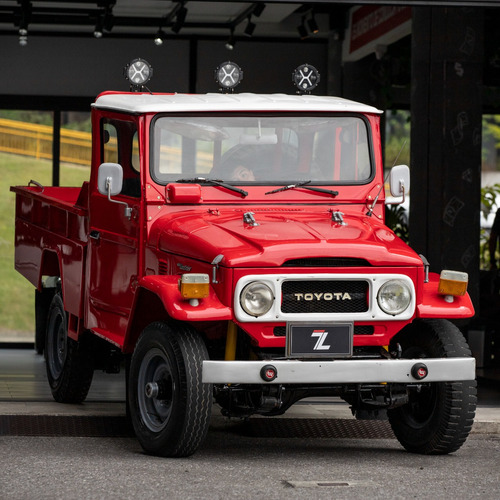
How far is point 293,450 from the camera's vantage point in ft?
27.3

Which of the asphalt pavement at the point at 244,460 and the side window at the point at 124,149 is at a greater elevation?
the side window at the point at 124,149

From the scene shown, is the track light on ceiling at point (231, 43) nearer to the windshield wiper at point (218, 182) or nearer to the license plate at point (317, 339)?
the windshield wiper at point (218, 182)

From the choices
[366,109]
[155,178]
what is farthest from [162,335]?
[366,109]

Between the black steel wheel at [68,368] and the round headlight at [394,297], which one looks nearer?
the round headlight at [394,297]

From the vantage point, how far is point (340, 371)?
7.41m

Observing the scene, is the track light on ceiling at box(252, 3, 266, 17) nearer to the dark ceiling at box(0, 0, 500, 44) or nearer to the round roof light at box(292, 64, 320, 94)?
the dark ceiling at box(0, 0, 500, 44)

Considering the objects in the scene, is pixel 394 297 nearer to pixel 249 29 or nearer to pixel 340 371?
pixel 340 371

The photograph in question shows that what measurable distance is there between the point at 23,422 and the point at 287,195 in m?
2.54

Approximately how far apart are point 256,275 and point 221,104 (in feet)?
5.87

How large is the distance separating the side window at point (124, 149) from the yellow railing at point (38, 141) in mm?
6189

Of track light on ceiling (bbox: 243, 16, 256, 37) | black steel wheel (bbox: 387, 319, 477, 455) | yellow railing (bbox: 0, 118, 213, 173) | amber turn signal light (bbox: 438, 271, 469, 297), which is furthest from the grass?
amber turn signal light (bbox: 438, 271, 469, 297)

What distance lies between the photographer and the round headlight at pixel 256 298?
24.3 feet

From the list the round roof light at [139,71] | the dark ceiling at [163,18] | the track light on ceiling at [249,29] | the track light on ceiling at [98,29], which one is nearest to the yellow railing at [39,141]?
the dark ceiling at [163,18]

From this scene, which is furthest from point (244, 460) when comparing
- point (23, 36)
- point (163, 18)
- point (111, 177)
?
point (163, 18)
